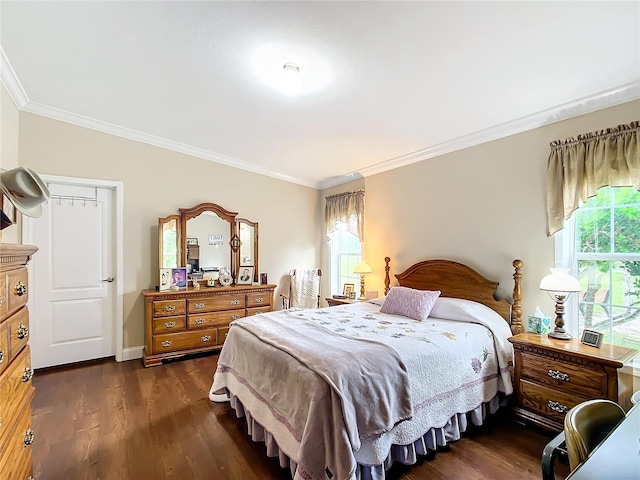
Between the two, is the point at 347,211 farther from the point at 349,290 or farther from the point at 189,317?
the point at 189,317

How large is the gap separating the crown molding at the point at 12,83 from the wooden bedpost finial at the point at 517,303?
458cm

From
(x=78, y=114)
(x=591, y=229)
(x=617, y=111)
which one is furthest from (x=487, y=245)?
(x=78, y=114)

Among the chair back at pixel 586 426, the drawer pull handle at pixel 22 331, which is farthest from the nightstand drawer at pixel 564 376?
the drawer pull handle at pixel 22 331

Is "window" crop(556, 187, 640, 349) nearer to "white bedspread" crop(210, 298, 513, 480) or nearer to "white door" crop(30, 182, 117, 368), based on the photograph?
"white bedspread" crop(210, 298, 513, 480)

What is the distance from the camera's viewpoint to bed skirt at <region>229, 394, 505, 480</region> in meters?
1.68

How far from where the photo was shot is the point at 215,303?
4043 millimetres

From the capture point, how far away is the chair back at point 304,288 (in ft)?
16.6

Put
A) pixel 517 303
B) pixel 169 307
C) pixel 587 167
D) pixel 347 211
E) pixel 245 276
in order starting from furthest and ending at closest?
pixel 347 211 → pixel 245 276 → pixel 169 307 → pixel 517 303 → pixel 587 167

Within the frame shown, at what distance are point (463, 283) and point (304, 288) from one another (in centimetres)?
264

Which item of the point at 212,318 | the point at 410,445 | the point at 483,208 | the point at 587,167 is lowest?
the point at 410,445

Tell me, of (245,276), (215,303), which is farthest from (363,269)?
(215,303)

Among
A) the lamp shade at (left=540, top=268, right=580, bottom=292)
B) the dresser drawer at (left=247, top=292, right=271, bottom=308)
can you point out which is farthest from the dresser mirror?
the lamp shade at (left=540, top=268, right=580, bottom=292)

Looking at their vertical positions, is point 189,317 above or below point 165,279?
below

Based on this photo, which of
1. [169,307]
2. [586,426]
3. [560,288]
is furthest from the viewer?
[169,307]
